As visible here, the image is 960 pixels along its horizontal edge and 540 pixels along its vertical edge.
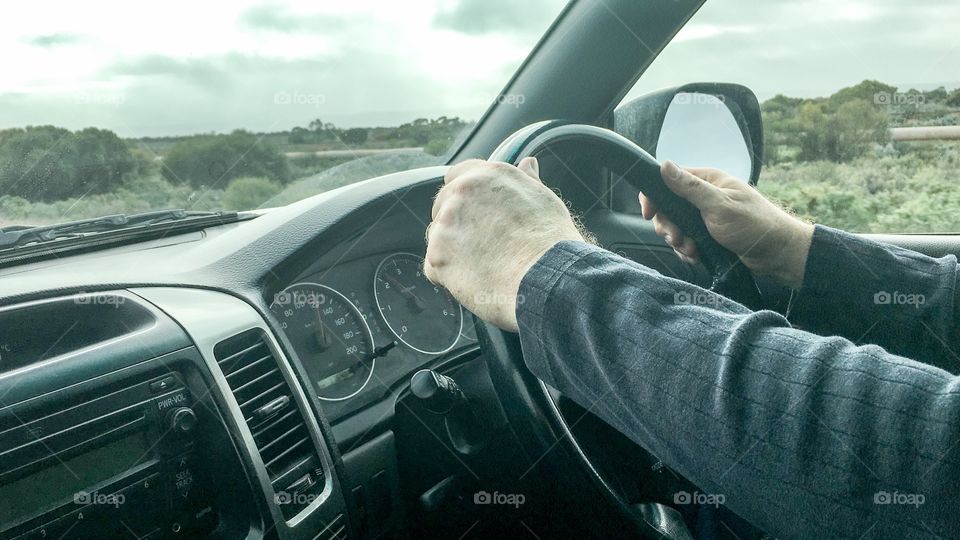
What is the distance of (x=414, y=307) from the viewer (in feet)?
7.22

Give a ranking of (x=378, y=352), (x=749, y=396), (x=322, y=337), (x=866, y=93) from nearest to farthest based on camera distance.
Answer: (x=749, y=396) < (x=322, y=337) < (x=378, y=352) < (x=866, y=93)

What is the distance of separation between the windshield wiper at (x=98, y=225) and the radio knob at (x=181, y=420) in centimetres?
59

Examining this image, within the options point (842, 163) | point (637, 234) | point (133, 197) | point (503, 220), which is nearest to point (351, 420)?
point (133, 197)

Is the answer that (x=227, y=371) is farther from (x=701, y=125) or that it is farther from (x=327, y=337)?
(x=701, y=125)

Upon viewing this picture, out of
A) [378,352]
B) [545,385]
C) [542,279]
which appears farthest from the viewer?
[378,352]

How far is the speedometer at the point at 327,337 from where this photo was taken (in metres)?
1.87

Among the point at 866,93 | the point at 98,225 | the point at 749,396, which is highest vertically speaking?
the point at 866,93

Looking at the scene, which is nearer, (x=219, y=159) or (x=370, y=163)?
(x=219, y=159)

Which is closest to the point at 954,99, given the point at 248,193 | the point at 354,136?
the point at 354,136

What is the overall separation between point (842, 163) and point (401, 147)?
1345 millimetres

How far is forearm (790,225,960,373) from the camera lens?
1.61 m

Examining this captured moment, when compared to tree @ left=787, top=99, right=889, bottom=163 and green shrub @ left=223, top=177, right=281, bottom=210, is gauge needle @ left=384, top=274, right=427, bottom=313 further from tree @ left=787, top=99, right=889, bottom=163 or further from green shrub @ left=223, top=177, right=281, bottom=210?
tree @ left=787, top=99, right=889, bottom=163

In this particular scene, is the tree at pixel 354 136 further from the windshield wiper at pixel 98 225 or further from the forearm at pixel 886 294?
the forearm at pixel 886 294

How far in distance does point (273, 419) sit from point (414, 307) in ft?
2.27
